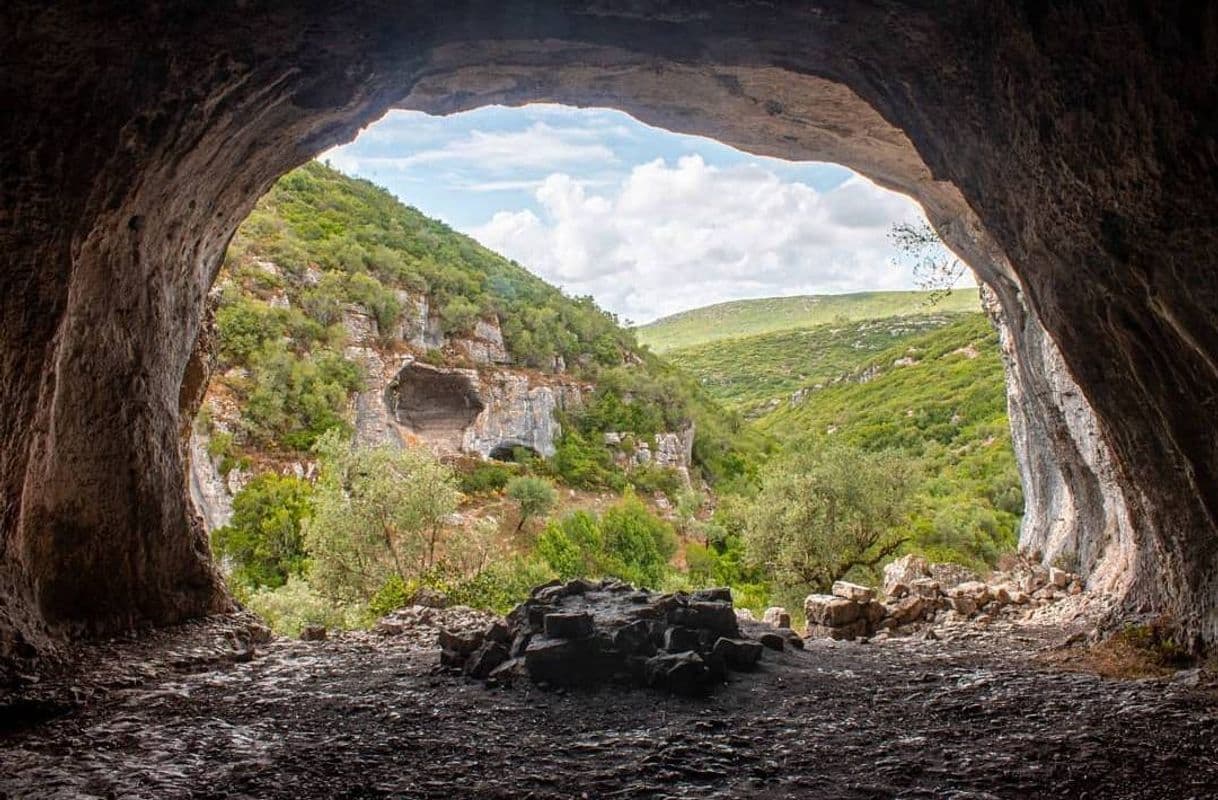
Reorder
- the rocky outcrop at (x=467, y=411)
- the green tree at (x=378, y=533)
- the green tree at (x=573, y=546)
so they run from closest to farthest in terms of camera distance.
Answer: the green tree at (x=378, y=533)
the green tree at (x=573, y=546)
the rocky outcrop at (x=467, y=411)

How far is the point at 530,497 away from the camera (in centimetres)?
4462

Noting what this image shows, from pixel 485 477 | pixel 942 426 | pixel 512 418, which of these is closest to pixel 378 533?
pixel 485 477

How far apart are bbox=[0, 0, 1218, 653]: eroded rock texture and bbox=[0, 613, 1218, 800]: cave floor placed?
200 cm

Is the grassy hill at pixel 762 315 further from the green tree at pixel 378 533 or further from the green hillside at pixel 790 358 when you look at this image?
the green tree at pixel 378 533

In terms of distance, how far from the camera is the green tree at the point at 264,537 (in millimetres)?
32531

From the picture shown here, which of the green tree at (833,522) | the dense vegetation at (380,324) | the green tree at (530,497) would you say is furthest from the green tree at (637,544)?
the green tree at (833,522)

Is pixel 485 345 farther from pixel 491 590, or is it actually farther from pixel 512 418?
pixel 491 590

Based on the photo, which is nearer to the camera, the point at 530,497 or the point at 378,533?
the point at 378,533

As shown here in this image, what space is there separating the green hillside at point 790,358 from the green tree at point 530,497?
167ft

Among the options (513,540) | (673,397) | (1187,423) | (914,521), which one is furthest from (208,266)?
(673,397)

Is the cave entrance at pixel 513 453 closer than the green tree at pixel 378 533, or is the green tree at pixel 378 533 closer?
the green tree at pixel 378 533

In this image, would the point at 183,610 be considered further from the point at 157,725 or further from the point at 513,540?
the point at 513,540

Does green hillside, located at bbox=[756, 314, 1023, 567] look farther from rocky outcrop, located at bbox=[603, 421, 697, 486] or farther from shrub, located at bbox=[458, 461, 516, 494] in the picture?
shrub, located at bbox=[458, 461, 516, 494]

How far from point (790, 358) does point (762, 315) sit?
58.2 m
